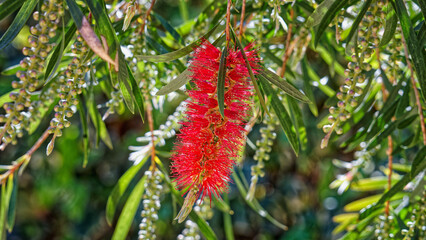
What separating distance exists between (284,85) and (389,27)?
13 centimetres

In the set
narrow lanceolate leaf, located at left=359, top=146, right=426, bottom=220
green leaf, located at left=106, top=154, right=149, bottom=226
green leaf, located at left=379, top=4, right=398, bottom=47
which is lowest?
narrow lanceolate leaf, located at left=359, top=146, right=426, bottom=220

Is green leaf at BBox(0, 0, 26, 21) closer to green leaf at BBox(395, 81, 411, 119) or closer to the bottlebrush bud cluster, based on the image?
the bottlebrush bud cluster

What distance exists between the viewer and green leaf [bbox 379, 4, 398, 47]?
0.46m

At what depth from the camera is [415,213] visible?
1.96 feet

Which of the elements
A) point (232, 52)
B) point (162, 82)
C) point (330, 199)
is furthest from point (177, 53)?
point (330, 199)

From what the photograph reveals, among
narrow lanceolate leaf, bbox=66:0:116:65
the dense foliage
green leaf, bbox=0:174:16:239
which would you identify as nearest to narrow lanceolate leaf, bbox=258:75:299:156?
the dense foliage

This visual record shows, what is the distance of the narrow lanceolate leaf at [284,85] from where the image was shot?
428 millimetres

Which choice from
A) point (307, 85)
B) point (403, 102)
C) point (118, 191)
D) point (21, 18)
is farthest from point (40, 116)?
point (403, 102)

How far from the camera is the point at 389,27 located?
472 mm

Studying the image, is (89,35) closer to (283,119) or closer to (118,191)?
(283,119)

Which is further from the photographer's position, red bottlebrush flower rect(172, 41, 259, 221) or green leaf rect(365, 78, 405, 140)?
green leaf rect(365, 78, 405, 140)

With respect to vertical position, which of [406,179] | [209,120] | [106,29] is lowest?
[406,179]

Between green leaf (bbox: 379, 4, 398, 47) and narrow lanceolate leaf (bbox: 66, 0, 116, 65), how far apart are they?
0.26 m

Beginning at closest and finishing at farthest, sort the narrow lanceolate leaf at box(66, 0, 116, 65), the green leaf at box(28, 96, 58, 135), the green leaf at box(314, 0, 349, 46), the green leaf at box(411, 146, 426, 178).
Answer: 1. the narrow lanceolate leaf at box(66, 0, 116, 65)
2. the green leaf at box(314, 0, 349, 46)
3. the green leaf at box(411, 146, 426, 178)
4. the green leaf at box(28, 96, 58, 135)
